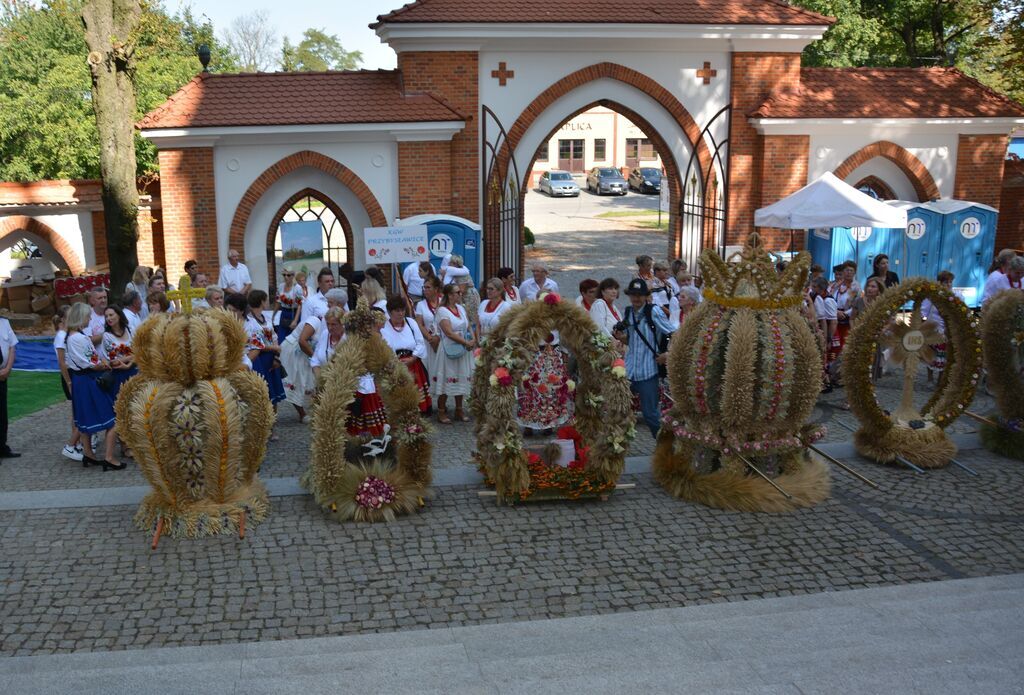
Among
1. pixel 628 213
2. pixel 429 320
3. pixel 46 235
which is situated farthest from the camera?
pixel 628 213

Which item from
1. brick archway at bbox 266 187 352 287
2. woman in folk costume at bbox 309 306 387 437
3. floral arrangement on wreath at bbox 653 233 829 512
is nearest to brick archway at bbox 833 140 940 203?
brick archway at bbox 266 187 352 287

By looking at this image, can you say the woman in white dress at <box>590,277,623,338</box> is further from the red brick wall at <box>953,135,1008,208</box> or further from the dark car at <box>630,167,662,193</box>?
the dark car at <box>630,167,662,193</box>

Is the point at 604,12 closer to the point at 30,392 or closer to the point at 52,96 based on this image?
the point at 30,392

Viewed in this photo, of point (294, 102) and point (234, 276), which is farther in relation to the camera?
point (294, 102)

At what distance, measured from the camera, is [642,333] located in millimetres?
10305

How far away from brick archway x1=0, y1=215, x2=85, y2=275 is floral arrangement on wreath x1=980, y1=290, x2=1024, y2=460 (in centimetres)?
1626

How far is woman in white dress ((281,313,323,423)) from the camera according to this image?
10.6 meters

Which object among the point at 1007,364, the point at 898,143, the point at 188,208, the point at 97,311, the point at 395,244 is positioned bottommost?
the point at 1007,364

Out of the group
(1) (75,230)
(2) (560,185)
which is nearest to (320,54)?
(2) (560,185)

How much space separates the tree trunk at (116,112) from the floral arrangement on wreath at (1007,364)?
493 inches

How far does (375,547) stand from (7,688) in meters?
2.89

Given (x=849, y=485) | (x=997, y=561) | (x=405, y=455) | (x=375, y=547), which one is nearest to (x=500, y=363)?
(x=405, y=455)

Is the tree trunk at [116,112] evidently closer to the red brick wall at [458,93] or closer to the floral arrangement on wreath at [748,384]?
the red brick wall at [458,93]

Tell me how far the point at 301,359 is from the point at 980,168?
14.5m
